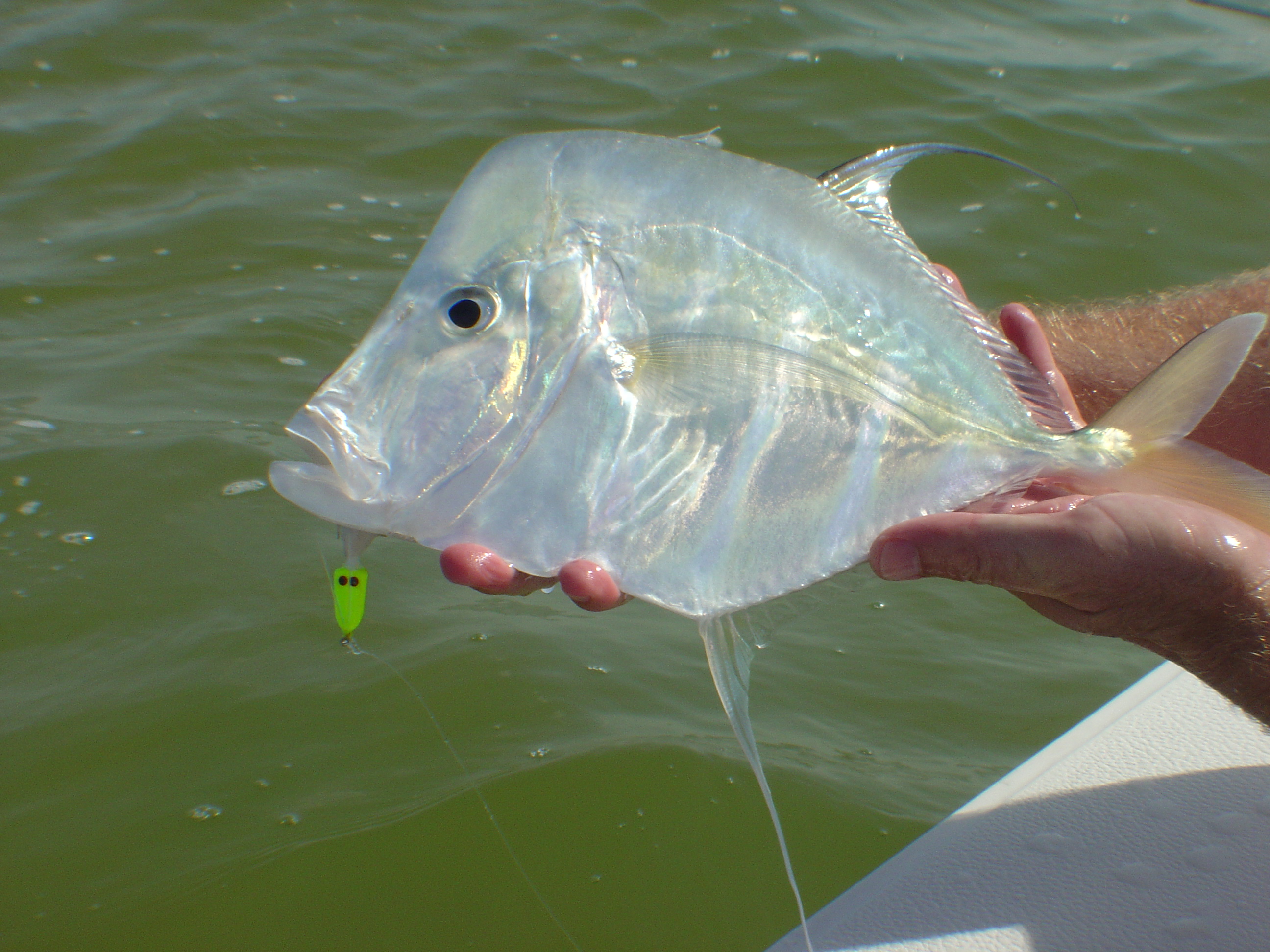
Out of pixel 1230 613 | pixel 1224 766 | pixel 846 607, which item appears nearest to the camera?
pixel 1230 613

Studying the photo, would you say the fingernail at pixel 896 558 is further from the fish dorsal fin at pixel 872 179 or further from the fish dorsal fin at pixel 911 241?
the fish dorsal fin at pixel 872 179

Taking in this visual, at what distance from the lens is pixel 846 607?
12.0ft

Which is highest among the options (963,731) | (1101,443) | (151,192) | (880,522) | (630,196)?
(630,196)

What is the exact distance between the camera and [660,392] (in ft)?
4.58

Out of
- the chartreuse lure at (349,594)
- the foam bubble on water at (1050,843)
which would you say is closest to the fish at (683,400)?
the chartreuse lure at (349,594)

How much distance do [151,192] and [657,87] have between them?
133 inches

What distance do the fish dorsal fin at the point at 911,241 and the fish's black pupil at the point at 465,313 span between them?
0.59 m

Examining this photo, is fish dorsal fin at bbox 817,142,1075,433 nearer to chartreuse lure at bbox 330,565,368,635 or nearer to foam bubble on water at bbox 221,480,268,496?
chartreuse lure at bbox 330,565,368,635

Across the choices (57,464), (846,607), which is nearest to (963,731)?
(846,607)

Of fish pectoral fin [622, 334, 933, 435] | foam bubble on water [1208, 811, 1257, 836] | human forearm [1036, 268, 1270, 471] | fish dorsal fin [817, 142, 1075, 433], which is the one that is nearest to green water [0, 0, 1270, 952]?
fish pectoral fin [622, 334, 933, 435]

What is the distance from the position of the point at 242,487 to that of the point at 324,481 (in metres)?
2.76

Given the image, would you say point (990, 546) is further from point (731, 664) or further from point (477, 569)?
point (477, 569)

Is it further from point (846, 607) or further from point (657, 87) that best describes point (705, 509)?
point (657, 87)

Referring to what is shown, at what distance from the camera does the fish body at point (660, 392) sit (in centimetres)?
136
